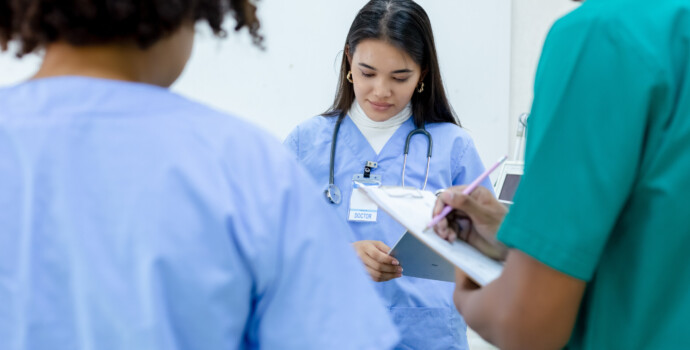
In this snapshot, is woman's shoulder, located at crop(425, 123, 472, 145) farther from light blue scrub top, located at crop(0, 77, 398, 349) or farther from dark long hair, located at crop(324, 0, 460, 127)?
light blue scrub top, located at crop(0, 77, 398, 349)

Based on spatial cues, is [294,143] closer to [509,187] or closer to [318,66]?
[509,187]

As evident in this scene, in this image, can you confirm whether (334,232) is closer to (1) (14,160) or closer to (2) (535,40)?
Answer: (1) (14,160)

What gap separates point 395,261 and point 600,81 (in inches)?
30.4

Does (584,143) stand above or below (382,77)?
above

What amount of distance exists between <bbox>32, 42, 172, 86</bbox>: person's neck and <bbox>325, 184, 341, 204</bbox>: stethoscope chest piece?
0.93 metres

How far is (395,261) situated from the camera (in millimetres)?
1238

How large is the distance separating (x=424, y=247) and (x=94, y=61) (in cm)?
61

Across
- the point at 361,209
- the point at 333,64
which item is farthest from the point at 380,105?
the point at 333,64

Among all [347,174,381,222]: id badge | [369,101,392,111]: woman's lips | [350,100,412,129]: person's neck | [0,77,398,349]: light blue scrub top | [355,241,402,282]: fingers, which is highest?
[0,77,398,349]: light blue scrub top

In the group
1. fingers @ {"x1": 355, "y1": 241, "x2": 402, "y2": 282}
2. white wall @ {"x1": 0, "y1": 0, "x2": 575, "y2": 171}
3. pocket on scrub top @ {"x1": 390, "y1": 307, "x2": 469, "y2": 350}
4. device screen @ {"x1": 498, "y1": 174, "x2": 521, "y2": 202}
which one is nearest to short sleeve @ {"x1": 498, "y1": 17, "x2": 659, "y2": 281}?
fingers @ {"x1": 355, "y1": 241, "x2": 402, "y2": 282}

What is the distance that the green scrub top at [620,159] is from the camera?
0.51 m

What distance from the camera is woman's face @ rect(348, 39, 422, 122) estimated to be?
59.2 inches

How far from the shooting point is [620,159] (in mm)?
521

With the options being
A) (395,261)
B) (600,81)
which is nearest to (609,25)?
(600,81)
